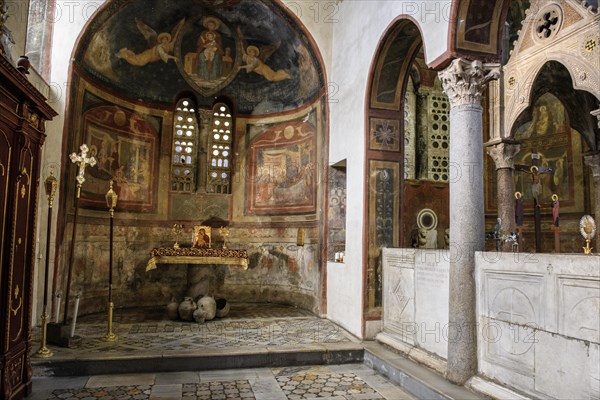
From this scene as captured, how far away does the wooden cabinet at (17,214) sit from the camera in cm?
470

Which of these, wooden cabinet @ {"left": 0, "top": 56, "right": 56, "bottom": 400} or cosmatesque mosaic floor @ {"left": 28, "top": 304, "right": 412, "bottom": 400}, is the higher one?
wooden cabinet @ {"left": 0, "top": 56, "right": 56, "bottom": 400}

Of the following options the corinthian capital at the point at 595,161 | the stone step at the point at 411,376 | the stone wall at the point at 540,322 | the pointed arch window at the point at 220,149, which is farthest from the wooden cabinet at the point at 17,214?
the corinthian capital at the point at 595,161

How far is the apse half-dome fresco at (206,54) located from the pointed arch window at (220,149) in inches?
18.0

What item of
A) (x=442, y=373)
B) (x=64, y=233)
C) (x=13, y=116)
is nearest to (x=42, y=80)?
(x=64, y=233)

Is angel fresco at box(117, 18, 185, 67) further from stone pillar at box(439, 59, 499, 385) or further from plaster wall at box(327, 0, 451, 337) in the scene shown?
stone pillar at box(439, 59, 499, 385)

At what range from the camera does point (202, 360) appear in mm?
6668

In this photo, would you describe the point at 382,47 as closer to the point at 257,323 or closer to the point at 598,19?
the point at 598,19

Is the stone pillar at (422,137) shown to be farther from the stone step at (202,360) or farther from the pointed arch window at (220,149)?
the stone step at (202,360)

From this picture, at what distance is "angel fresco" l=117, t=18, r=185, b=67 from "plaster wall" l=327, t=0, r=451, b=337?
4213mm

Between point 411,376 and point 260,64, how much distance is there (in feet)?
Answer: 29.1

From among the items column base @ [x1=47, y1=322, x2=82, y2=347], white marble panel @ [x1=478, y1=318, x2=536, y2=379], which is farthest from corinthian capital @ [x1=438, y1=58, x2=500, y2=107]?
column base @ [x1=47, y1=322, x2=82, y2=347]

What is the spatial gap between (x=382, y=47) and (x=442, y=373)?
5.22 metres

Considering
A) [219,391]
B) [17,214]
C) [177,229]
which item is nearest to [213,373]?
[219,391]

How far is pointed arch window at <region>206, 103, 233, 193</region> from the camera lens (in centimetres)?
1251
